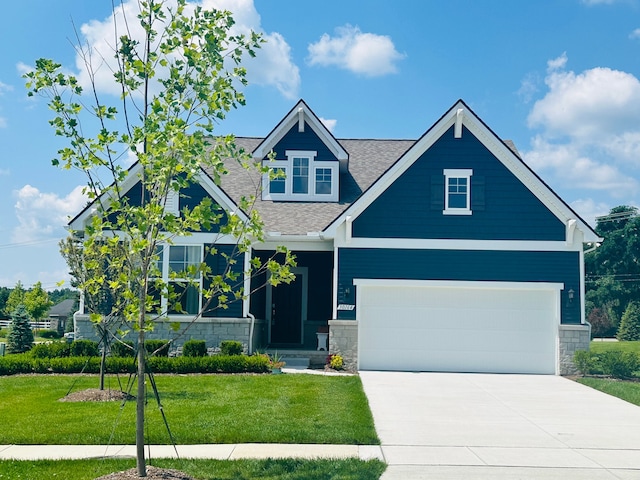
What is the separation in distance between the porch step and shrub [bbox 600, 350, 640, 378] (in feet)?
25.2

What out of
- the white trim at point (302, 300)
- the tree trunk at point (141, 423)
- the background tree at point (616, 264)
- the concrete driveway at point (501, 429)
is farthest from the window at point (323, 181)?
the background tree at point (616, 264)

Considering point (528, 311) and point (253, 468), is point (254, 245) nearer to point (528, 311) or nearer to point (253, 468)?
point (528, 311)

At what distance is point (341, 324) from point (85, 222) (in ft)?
24.5

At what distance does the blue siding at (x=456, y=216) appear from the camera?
1689cm

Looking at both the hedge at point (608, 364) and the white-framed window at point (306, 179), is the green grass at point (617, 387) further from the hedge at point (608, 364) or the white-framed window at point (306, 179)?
the white-framed window at point (306, 179)

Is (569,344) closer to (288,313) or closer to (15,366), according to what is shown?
(288,313)

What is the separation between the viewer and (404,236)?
17.0m

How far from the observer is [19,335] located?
2620cm

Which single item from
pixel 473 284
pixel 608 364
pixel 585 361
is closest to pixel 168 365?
pixel 473 284

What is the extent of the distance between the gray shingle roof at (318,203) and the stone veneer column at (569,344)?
6636 mm

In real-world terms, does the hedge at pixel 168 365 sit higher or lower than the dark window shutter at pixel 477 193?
lower

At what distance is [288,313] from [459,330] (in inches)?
243

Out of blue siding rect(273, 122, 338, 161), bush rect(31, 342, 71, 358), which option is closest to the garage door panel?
blue siding rect(273, 122, 338, 161)

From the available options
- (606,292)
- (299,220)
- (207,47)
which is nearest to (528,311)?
(299,220)
